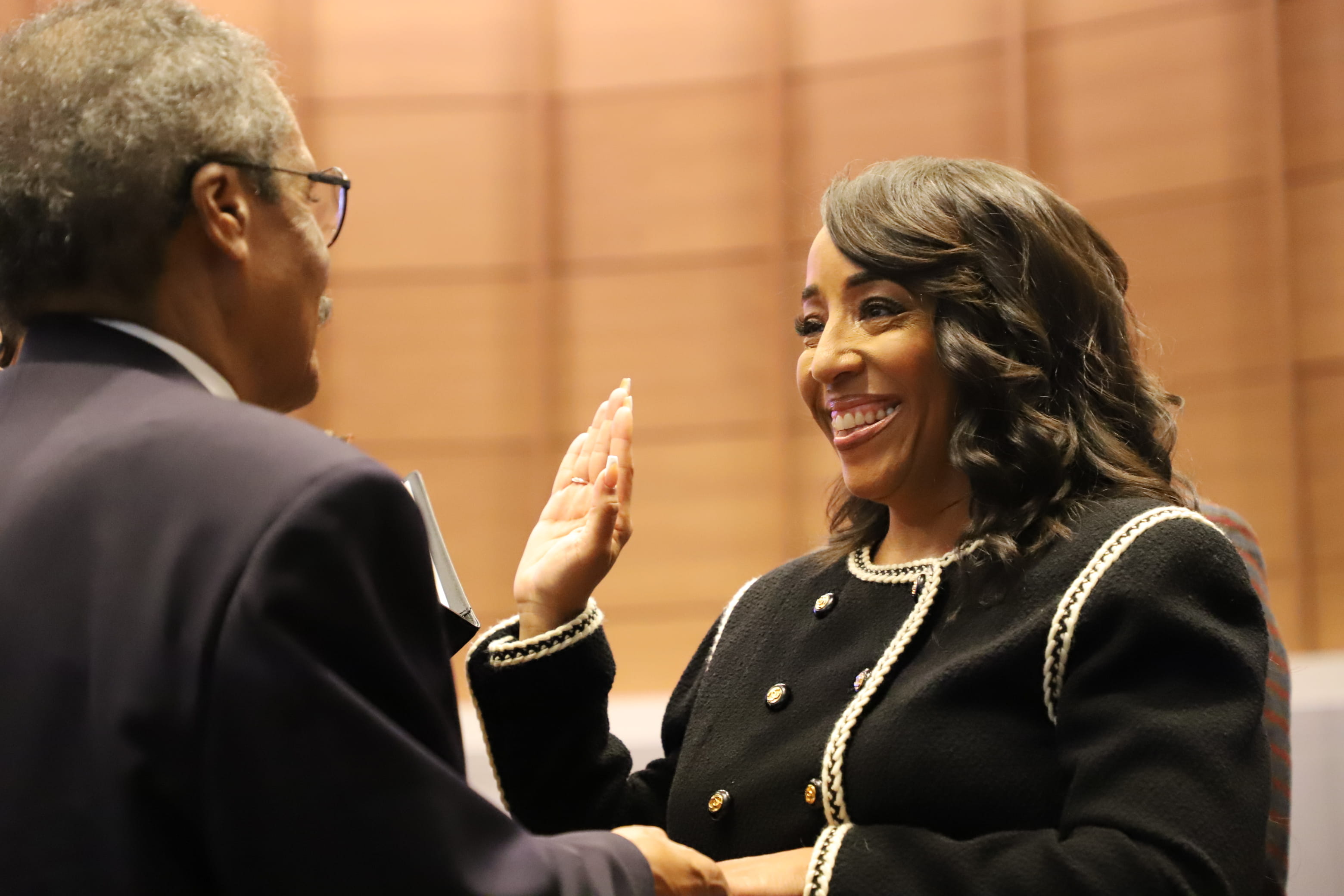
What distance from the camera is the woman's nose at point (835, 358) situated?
196cm

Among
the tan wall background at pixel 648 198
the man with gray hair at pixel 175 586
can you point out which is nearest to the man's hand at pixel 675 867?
the man with gray hair at pixel 175 586

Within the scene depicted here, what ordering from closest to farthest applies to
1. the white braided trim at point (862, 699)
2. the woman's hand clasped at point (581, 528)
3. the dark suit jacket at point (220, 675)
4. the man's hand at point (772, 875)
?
the dark suit jacket at point (220, 675), the man's hand at point (772, 875), the white braided trim at point (862, 699), the woman's hand clasped at point (581, 528)

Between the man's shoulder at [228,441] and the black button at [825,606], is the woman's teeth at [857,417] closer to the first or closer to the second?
the black button at [825,606]

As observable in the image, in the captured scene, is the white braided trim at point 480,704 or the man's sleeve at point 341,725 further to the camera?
the white braided trim at point 480,704

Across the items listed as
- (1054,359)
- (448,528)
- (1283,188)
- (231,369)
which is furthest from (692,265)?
(231,369)

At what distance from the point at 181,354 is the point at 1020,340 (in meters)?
1.14

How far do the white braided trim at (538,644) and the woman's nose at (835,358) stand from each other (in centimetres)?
49

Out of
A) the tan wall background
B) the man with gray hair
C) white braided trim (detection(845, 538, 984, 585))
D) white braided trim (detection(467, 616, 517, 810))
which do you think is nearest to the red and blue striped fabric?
white braided trim (detection(845, 538, 984, 585))

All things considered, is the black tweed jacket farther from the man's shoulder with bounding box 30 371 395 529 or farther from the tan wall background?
the tan wall background

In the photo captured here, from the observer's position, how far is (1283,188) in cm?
456

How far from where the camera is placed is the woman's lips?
196 cm

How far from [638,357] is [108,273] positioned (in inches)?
169

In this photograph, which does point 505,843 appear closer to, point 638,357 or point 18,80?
point 18,80

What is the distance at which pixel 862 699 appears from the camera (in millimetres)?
1761
